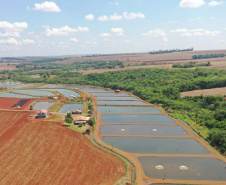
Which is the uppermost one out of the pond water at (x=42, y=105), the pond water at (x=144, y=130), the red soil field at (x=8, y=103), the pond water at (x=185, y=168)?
the red soil field at (x=8, y=103)

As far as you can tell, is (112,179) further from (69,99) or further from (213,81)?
(213,81)

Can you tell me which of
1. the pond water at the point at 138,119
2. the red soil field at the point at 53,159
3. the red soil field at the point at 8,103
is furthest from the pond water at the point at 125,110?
the red soil field at the point at 8,103

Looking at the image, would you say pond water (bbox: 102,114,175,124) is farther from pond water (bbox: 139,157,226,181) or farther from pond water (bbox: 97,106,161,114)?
pond water (bbox: 139,157,226,181)

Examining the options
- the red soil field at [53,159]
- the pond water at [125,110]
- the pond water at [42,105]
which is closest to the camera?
the red soil field at [53,159]

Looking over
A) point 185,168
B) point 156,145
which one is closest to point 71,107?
point 156,145

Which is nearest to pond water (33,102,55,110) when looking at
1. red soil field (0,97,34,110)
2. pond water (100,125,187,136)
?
red soil field (0,97,34,110)

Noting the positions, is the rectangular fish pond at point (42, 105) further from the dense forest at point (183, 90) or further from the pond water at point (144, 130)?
the dense forest at point (183, 90)

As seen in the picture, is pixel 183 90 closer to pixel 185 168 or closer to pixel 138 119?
pixel 138 119
